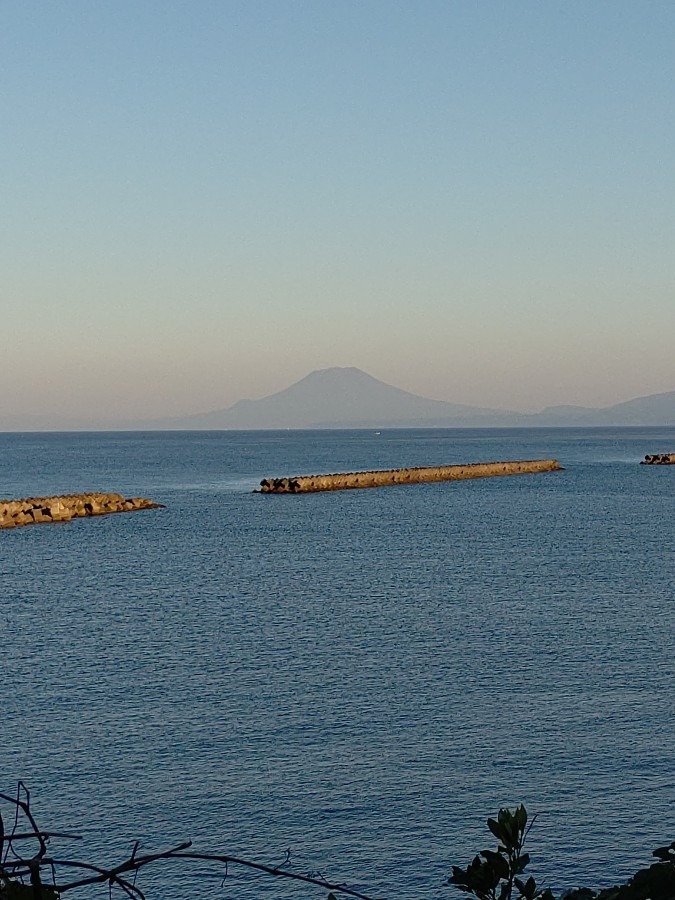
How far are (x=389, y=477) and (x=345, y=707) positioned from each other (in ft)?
334

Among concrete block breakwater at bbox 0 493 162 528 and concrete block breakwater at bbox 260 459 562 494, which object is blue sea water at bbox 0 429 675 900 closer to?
concrete block breakwater at bbox 0 493 162 528

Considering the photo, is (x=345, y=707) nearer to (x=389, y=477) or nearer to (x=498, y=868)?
(x=498, y=868)

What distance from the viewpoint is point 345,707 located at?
2730cm

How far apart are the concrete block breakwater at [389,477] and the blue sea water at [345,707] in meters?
51.1

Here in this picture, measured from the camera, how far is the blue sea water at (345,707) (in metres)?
19.3

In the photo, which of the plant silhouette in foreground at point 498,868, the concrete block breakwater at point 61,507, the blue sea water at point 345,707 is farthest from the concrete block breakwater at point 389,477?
the plant silhouette in foreground at point 498,868

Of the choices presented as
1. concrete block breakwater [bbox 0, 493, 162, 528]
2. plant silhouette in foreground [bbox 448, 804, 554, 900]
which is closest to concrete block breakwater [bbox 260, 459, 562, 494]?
concrete block breakwater [bbox 0, 493, 162, 528]

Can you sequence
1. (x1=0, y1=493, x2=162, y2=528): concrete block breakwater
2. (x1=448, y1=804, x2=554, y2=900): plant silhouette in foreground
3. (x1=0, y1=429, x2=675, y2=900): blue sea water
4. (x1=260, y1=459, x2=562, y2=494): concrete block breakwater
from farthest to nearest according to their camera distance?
(x1=260, y1=459, x2=562, y2=494): concrete block breakwater
(x1=0, y1=493, x2=162, y2=528): concrete block breakwater
(x1=0, y1=429, x2=675, y2=900): blue sea water
(x1=448, y1=804, x2=554, y2=900): plant silhouette in foreground

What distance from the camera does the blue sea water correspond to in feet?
63.4

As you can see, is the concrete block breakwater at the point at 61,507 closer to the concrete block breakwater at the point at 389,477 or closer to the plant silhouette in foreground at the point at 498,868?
the concrete block breakwater at the point at 389,477

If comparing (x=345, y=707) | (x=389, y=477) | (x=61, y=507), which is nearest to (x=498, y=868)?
(x=345, y=707)

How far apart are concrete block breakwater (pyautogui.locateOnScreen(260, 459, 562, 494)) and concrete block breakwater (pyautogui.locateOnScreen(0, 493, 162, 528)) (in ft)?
59.5

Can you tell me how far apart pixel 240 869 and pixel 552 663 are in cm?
1501

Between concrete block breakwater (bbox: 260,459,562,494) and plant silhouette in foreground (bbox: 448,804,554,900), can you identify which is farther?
concrete block breakwater (bbox: 260,459,562,494)
